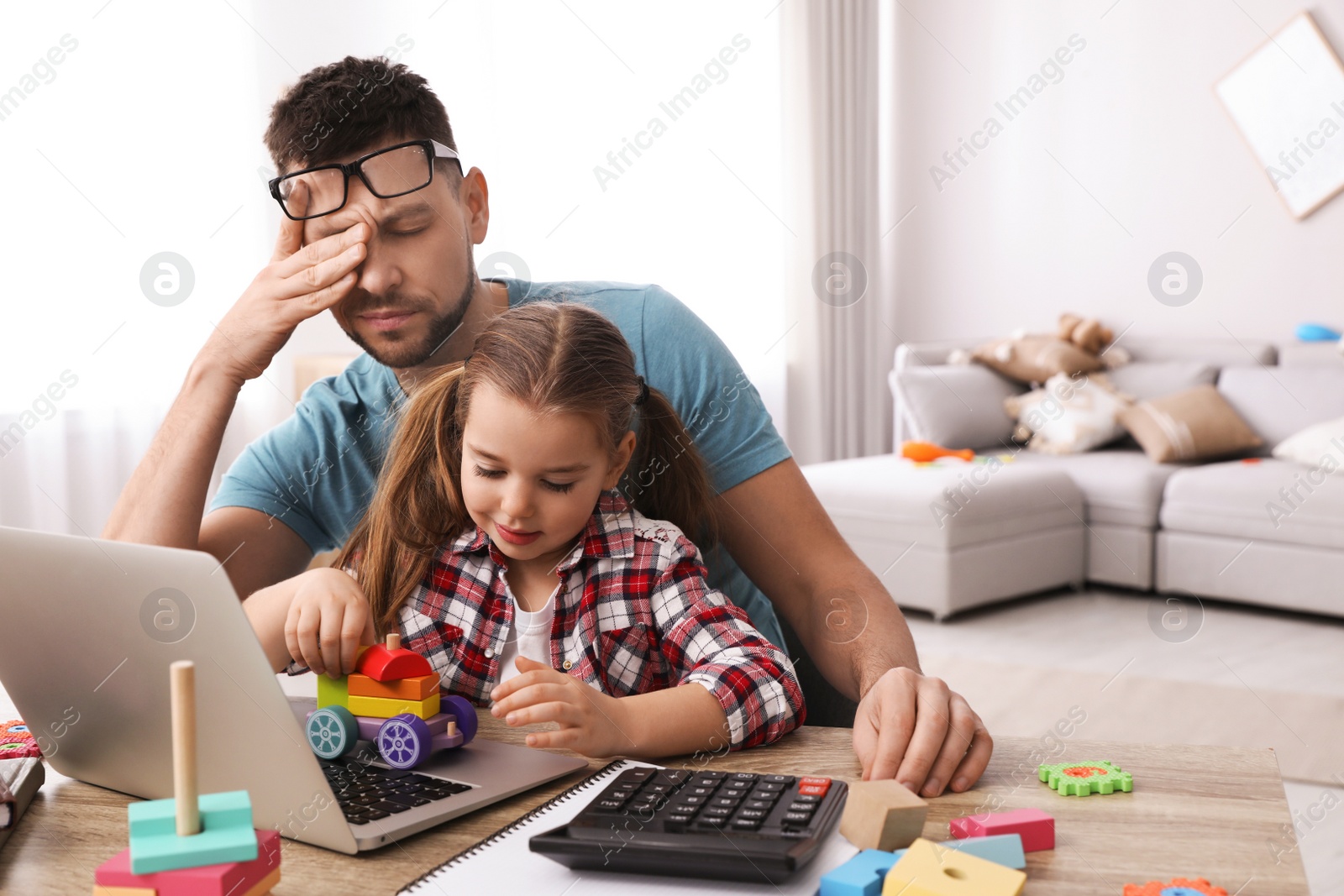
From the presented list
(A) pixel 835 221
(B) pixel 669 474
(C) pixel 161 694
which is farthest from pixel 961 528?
(C) pixel 161 694

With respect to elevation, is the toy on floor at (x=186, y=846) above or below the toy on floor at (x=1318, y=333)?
above

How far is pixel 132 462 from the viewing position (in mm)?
3164

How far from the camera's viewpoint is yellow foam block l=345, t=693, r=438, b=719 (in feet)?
2.61

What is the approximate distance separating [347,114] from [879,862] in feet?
3.11

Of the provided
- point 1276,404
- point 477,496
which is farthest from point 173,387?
point 1276,404

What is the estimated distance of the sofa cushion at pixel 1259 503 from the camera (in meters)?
3.24

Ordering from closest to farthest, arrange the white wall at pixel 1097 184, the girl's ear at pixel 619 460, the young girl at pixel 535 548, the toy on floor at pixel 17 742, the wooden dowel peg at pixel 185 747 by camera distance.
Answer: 1. the wooden dowel peg at pixel 185 747
2. the toy on floor at pixel 17 742
3. the young girl at pixel 535 548
4. the girl's ear at pixel 619 460
5. the white wall at pixel 1097 184

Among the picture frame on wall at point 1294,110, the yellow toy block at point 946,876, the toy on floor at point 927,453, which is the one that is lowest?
the toy on floor at point 927,453

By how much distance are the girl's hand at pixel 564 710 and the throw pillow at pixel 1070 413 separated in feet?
11.6

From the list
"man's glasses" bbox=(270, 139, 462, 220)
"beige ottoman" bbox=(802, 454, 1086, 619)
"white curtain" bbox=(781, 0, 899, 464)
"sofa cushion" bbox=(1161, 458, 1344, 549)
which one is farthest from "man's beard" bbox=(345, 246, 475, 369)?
"white curtain" bbox=(781, 0, 899, 464)

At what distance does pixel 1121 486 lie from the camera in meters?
3.66

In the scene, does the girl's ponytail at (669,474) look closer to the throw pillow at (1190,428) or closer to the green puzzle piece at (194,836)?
the green puzzle piece at (194,836)

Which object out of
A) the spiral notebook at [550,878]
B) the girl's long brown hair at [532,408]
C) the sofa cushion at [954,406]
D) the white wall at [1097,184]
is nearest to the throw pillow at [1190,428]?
the sofa cushion at [954,406]

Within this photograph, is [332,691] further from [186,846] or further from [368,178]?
[368,178]
